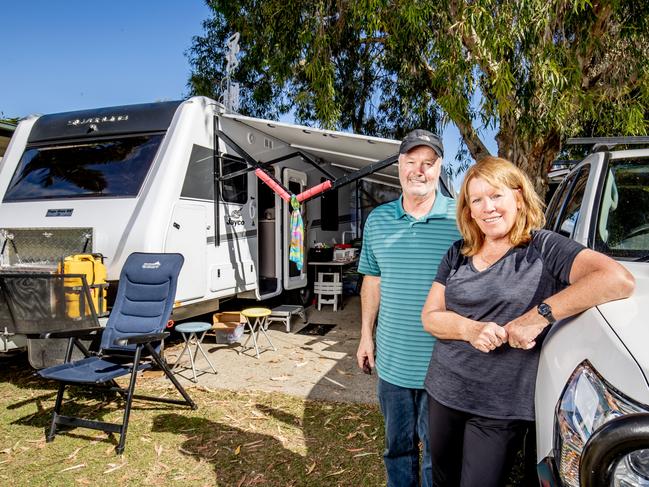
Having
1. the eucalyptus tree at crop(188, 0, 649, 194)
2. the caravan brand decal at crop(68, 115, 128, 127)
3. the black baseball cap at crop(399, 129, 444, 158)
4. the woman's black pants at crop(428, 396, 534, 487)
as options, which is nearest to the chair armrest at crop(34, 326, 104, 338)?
the caravan brand decal at crop(68, 115, 128, 127)

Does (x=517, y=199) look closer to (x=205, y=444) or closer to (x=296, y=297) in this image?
(x=205, y=444)

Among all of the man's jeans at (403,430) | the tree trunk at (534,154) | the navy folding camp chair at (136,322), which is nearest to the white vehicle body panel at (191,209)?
the navy folding camp chair at (136,322)

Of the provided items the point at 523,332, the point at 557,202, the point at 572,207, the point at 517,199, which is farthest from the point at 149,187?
the point at 523,332

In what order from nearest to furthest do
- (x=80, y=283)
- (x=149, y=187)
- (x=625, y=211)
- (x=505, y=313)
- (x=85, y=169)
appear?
(x=505, y=313)
(x=625, y=211)
(x=80, y=283)
(x=149, y=187)
(x=85, y=169)

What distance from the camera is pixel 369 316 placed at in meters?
2.35

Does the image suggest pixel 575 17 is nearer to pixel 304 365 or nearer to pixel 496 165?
pixel 304 365

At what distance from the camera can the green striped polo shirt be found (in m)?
2.06

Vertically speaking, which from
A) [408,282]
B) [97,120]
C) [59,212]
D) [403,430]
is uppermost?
[97,120]

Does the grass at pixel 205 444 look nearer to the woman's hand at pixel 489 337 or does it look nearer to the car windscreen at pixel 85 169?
the woman's hand at pixel 489 337

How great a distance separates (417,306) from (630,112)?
7547mm

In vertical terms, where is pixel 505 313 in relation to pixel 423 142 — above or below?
below

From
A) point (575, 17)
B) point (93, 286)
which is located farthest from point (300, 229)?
point (575, 17)

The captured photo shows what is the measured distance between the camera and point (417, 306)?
2.08m

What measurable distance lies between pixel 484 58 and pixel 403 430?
572cm
